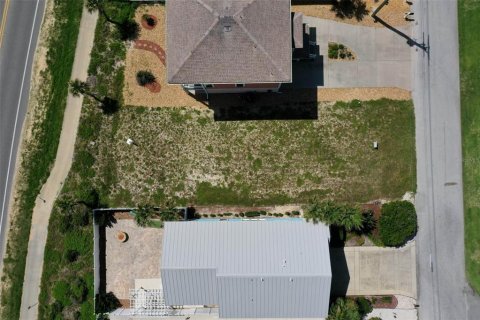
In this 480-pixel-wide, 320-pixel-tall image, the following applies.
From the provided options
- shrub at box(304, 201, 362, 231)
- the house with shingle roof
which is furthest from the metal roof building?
the house with shingle roof

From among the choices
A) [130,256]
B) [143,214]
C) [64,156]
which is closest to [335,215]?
[143,214]

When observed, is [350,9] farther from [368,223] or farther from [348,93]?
[368,223]

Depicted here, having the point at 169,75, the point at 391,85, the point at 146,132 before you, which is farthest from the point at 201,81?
the point at 391,85

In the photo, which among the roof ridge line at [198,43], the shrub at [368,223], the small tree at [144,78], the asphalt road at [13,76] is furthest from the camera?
the asphalt road at [13,76]

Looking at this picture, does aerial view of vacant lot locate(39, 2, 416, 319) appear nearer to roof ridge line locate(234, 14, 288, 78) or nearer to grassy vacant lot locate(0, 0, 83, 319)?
grassy vacant lot locate(0, 0, 83, 319)

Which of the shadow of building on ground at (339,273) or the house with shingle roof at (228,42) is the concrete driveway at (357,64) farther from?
the shadow of building on ground at (339,273)

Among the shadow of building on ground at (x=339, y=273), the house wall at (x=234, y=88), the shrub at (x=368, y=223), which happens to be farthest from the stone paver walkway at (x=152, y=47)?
the shadow of building on ground at (x=339, y=273)
